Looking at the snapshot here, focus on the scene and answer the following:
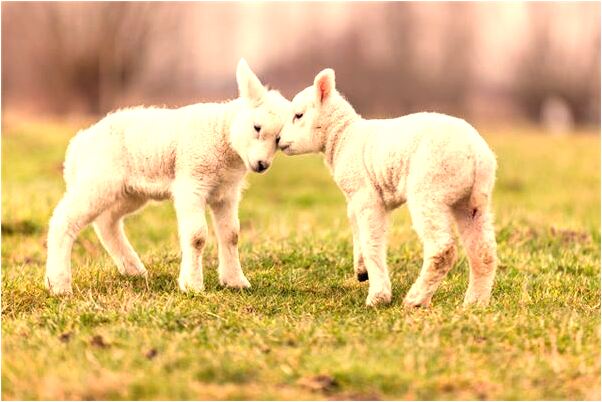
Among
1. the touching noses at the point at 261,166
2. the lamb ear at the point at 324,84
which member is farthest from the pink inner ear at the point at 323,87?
the touching noses at the point at 261,166

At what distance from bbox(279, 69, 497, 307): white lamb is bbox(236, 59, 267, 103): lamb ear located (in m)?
0.29

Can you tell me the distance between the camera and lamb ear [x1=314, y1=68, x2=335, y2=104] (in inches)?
282

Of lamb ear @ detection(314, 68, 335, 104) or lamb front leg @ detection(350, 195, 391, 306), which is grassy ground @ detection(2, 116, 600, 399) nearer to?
lamb front leg @ detection(350, 195, 391, 306)

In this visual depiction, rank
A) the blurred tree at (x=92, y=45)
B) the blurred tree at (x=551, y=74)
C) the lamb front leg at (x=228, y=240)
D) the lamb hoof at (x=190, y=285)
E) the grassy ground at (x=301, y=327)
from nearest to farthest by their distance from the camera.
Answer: the grassy ground at (x=301, y=327) < the lamb hoof at (x=190, y=285) < the lamb front leg at (x=228, y=240) < the blurred tree at (x=92, y=45) < the blurred tree at (x=551, y=74)

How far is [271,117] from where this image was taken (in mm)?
7262

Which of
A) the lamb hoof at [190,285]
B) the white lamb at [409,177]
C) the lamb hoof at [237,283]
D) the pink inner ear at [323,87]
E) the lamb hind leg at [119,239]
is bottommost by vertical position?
the lamb hoof at [237,283]

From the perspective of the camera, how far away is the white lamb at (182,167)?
24.0 feet

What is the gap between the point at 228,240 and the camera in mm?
7766

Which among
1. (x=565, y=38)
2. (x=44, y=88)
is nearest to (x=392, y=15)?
(x=565, y=38)

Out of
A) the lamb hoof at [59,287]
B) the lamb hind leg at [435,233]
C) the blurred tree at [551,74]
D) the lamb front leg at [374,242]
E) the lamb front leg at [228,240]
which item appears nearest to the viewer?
the lamb hind leg at [435,233]

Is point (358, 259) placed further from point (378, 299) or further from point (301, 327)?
point (301, 327)

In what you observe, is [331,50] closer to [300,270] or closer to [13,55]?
[13,55]

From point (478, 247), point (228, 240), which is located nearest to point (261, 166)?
point (228, 240)

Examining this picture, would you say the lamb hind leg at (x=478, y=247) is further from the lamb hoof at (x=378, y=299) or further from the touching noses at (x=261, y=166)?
the touching noses at (x=261, y=166)
